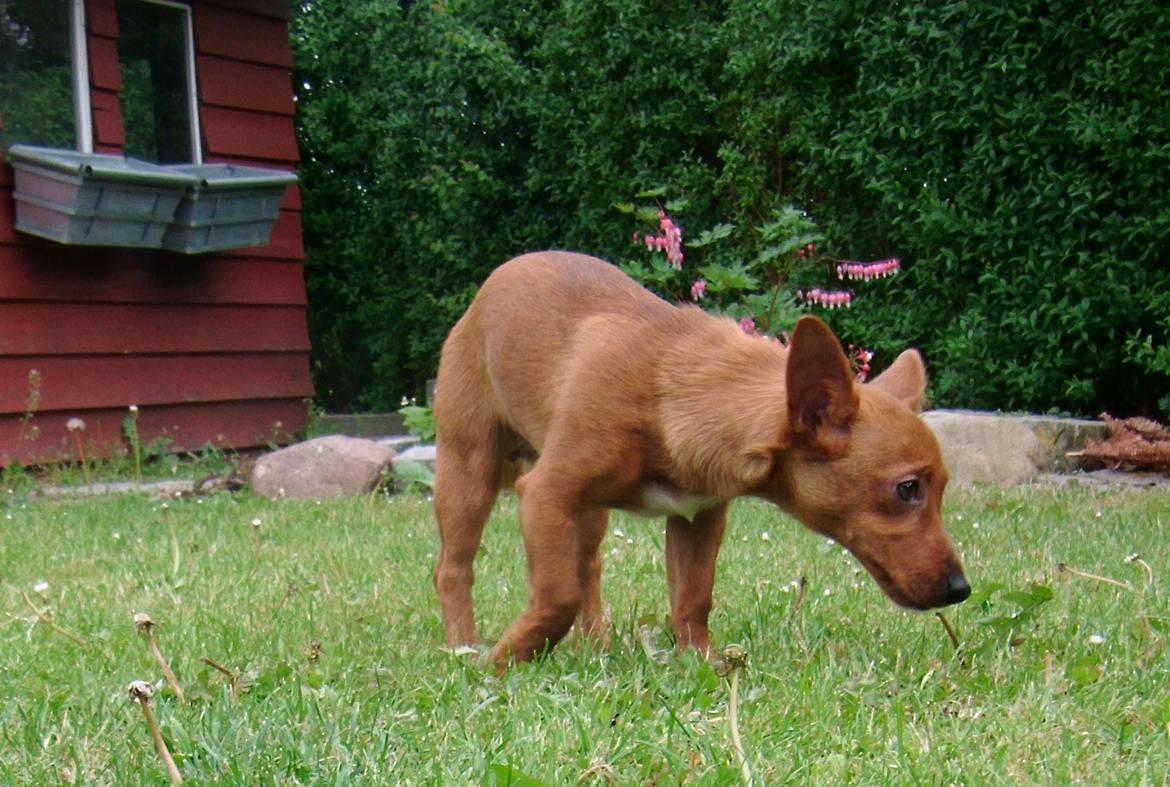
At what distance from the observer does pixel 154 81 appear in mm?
9062

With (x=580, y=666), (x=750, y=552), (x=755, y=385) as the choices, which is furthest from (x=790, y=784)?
(x=750, y=552)

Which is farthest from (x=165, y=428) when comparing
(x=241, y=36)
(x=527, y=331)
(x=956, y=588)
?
(x=956, y=588)

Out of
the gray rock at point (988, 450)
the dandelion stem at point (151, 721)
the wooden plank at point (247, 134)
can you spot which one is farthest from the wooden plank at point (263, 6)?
the dandelion stem at point (151, 721)

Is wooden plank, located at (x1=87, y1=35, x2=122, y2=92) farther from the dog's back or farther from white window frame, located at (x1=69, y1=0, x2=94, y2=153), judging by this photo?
the dog's back

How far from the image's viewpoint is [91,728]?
8.52ft

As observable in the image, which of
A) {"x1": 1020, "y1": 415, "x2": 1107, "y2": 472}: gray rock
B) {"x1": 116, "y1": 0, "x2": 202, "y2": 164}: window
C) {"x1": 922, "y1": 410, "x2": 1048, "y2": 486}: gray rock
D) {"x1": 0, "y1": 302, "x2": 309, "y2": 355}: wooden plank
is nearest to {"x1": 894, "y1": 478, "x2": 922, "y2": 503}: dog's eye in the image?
{"x1": 922, "y1": 410, "x2": 1048, "y2": 486}: gray rock

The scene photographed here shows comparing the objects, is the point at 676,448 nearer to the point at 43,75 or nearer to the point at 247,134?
the point at 43,75

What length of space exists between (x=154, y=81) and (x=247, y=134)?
0.81 meters

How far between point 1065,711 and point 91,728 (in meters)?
1.98

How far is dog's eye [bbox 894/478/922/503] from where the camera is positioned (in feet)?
10.0

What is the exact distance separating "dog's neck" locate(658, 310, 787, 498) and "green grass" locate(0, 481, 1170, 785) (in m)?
0.46

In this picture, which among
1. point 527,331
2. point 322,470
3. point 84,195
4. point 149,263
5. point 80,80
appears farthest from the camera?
point 149,263

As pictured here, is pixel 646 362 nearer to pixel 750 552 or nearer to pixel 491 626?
pixel 491 626

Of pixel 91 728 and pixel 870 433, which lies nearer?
pixel 91 728
